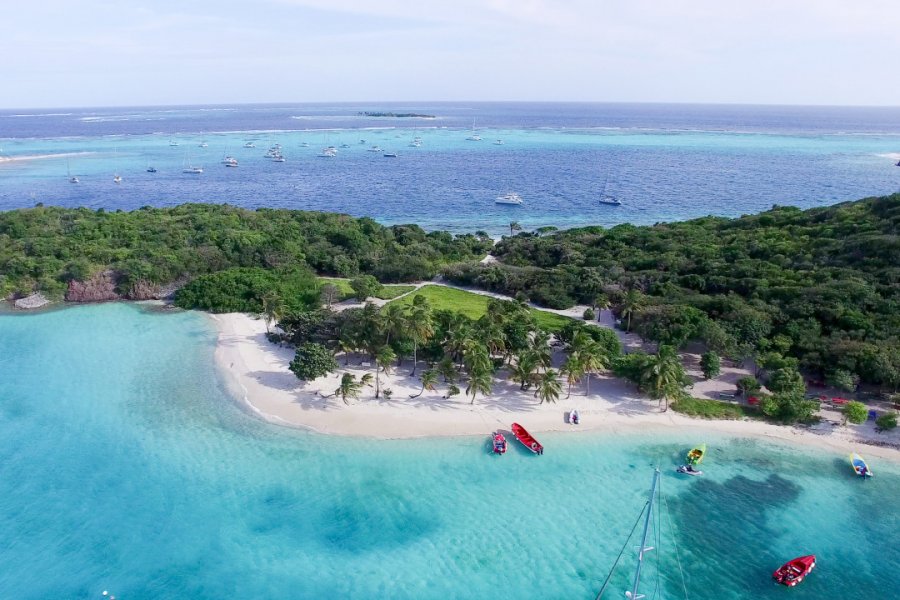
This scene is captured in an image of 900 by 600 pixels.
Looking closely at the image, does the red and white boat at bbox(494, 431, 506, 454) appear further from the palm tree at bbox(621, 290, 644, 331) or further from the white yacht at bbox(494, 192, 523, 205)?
the white yacht at bbox(494, 192, 523, 205)

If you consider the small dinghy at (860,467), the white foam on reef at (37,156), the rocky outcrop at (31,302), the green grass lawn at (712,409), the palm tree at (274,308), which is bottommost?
the small dinghy at (860,467)

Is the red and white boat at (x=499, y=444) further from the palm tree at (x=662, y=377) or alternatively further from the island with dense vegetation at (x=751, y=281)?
the island with dense vegetation at (x=751, y=281)

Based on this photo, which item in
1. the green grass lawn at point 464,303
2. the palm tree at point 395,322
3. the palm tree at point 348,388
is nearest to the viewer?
the palm tree at point 348,388

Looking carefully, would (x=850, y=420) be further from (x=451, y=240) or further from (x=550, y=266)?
(x=451, y=240)

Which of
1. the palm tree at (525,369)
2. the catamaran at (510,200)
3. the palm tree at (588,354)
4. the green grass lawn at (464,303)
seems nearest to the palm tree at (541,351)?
the palm tree at (525,369)

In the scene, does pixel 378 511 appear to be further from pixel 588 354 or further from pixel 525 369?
pixel 588 354
